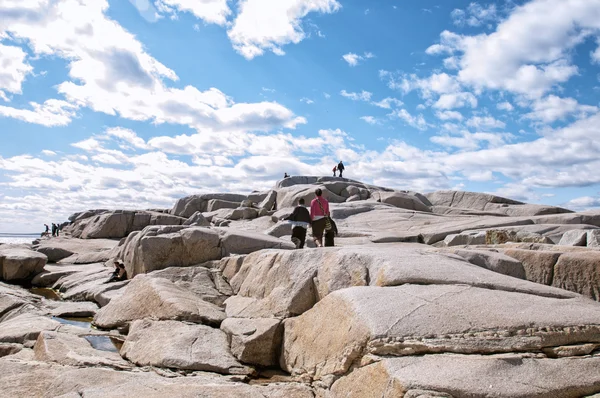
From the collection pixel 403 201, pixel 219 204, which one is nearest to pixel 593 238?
pixel 403 201

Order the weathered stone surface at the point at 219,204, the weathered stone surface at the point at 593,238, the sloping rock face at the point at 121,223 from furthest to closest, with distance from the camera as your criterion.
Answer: the weathered stone surface at the point at 219,204
the sloping rock face at the point at 121,223
the weathered stone surface at the point at 593,238

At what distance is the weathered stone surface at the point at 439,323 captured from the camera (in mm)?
4727

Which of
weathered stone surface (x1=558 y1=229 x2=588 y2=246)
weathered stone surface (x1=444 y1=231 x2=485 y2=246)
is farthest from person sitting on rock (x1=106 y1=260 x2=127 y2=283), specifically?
weathered stone surface (x1=558 y1=229 x2=588 y2=246)

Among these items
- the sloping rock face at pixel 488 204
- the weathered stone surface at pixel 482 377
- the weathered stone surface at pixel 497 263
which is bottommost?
the weathered stone surface at pixel 482 377

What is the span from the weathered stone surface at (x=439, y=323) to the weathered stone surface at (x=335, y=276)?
38cm

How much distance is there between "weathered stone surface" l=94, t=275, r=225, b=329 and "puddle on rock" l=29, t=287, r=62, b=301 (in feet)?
19.8

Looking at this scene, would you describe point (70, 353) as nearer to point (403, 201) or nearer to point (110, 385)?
point (110, 385)

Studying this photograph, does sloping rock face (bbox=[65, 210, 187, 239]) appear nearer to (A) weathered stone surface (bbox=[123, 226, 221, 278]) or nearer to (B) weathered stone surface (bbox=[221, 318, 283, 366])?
(A) weathered stone surface (bbox=[123, 226, 221, 278])

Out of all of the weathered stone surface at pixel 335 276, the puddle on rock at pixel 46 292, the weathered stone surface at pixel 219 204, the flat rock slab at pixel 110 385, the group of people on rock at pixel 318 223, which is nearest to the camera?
the flat rock slab at pixel 110 385

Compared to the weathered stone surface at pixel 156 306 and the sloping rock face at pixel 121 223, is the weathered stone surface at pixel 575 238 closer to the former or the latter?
the weathered stone surface at pixel 156 306

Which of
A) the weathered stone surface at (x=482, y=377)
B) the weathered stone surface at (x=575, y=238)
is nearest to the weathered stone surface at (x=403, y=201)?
the weathered stone surface at (x=575, y=238)

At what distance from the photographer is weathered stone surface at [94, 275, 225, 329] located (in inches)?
333

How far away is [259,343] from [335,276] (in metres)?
1.51

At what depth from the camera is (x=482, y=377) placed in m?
4.20
